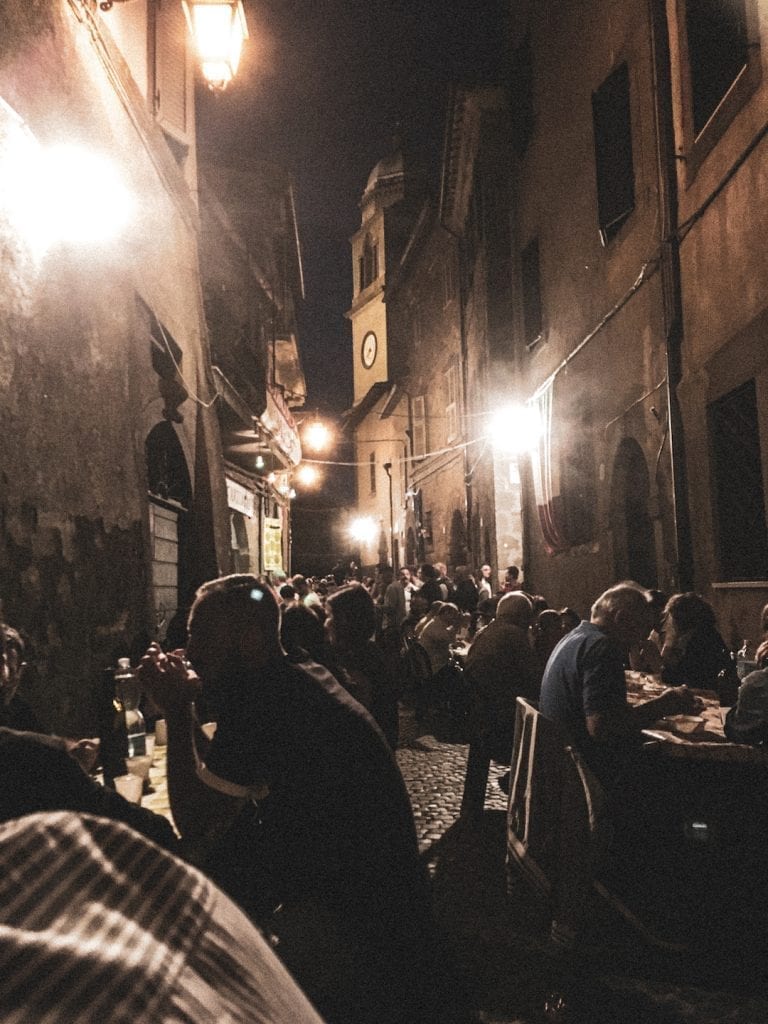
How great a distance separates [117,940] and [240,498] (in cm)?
1986

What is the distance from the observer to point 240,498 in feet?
66.5

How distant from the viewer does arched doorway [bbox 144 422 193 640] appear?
1084 centimetres

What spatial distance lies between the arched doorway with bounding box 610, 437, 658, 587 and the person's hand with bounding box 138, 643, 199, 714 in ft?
30.4

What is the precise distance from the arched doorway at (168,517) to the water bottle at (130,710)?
16.8 feet

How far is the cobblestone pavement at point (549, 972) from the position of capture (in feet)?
11.6

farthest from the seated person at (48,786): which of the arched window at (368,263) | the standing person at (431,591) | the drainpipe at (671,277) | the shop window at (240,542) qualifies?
the arched window at (368,263)

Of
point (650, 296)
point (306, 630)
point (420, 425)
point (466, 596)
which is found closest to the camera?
point (306, 630)

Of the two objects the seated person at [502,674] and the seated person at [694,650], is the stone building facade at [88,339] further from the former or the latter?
the seated person at [694,650]

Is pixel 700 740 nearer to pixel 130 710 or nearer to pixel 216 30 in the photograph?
pixel 130 710

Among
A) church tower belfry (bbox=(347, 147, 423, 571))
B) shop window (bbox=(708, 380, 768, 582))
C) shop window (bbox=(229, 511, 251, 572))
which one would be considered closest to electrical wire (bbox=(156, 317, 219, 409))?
shop window (bbox=(708, 380, 768, 582))

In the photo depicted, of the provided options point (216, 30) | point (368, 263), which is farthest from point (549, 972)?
point (368, 263)

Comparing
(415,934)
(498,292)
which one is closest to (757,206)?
(415,934)

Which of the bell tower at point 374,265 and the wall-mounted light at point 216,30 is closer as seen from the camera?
the wall-mounted light at point 216,30

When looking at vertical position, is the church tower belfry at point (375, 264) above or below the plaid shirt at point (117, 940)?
above
